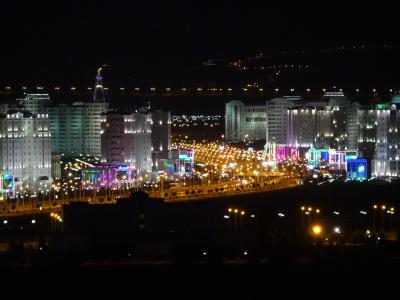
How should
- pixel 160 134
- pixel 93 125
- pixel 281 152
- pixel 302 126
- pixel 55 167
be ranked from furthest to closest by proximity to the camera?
pixel 93 125
pixel 302 126
pixel 281 152
pixel 160 134
pixel 55 167

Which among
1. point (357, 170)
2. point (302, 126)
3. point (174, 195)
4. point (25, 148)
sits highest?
point (302, 126)

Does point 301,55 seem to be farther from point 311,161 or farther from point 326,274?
point 326,274

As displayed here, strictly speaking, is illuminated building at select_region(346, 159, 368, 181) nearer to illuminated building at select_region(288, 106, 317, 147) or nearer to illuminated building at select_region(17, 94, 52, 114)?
illuminated building at select_region(288, 106, 317, 147)

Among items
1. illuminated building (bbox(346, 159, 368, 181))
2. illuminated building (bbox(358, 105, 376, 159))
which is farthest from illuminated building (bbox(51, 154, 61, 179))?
illuminated building (bbox(358, 105, 376, 159))

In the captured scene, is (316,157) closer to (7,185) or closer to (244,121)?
(7,185)

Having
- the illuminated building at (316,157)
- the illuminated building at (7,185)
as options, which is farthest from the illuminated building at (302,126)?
the illuminated building at (7,185)

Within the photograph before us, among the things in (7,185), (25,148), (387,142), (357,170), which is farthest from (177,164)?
(7,185)

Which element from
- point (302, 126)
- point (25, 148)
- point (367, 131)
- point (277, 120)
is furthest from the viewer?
point (277, 120)
